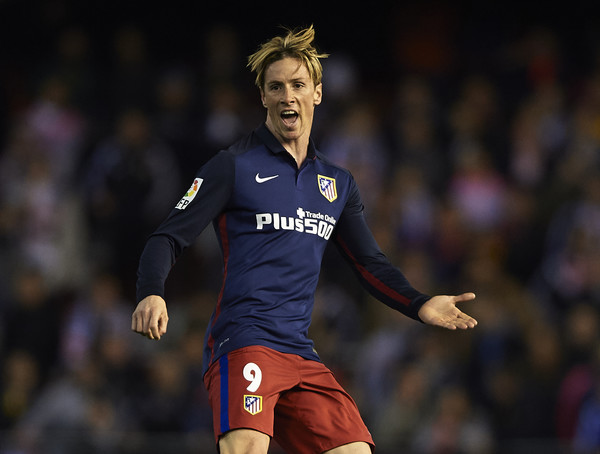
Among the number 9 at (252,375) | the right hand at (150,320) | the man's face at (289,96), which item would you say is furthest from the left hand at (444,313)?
the right hand at (150,320)

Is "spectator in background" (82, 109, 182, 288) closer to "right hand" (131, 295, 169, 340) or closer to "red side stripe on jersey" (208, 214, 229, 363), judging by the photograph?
"red side stripe on jersey" (208, 214, 229, 363)

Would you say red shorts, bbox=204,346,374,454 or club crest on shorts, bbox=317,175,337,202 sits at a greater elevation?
club crest on shorts, bbox=317,175,337,202

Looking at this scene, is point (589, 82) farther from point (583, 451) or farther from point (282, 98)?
point (282, 98)

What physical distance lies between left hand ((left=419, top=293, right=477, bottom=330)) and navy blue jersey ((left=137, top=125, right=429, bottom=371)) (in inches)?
2.9

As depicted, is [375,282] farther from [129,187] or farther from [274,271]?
[129,187]

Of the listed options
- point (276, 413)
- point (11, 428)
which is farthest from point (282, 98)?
point (11, 428)

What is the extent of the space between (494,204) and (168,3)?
5.29 meters

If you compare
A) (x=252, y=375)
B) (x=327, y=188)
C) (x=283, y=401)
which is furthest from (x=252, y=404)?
(x=327, y=188)

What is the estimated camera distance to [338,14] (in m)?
13.4

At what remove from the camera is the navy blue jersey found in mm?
4414

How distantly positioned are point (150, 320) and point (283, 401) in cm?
90

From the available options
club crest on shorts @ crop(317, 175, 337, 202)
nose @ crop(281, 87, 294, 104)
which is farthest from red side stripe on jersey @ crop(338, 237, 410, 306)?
nose @ crop(281, 87, 294, 104)

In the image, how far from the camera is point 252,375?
4.32 metres

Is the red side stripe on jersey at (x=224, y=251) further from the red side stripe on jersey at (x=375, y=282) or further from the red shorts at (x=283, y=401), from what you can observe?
the red side stripe on jersey at (x=375, y=282)
